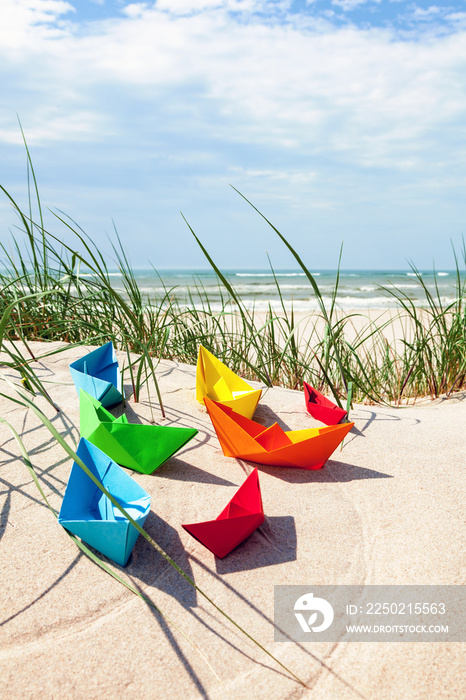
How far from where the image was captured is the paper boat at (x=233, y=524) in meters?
0.76

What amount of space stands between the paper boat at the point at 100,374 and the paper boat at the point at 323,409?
0.57 metres

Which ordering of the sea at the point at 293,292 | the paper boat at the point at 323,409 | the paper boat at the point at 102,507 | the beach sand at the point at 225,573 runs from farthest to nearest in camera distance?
1. the sea at the point at 293,292
2. the paper boat at the point at 323,409
3. the paper boat at the point at 102,507
4. the beach sand at the point at 225,573

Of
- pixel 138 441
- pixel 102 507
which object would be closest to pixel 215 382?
pixel 138 441

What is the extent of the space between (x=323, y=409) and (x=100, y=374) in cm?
71

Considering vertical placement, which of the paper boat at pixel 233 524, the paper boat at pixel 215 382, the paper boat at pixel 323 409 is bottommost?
the paper boat at pixel 233 524

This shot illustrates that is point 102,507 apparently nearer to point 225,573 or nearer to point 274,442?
point 225,573

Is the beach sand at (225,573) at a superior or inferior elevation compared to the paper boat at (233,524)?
inferior

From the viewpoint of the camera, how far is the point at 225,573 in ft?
2.55

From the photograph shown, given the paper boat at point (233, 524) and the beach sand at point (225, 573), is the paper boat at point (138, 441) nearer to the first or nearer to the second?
the beach sand at point (225, 573)

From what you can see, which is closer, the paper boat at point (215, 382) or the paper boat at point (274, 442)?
the paper boat at point (274, 442)

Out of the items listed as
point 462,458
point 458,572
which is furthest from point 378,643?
point 462,458

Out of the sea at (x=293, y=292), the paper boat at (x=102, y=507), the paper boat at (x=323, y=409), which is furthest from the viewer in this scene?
the sea at (x=293, y=292)

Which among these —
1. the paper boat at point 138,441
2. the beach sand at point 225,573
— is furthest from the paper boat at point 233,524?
the paper boat at point 138,441

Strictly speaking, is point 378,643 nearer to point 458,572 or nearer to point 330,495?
point 458,572
